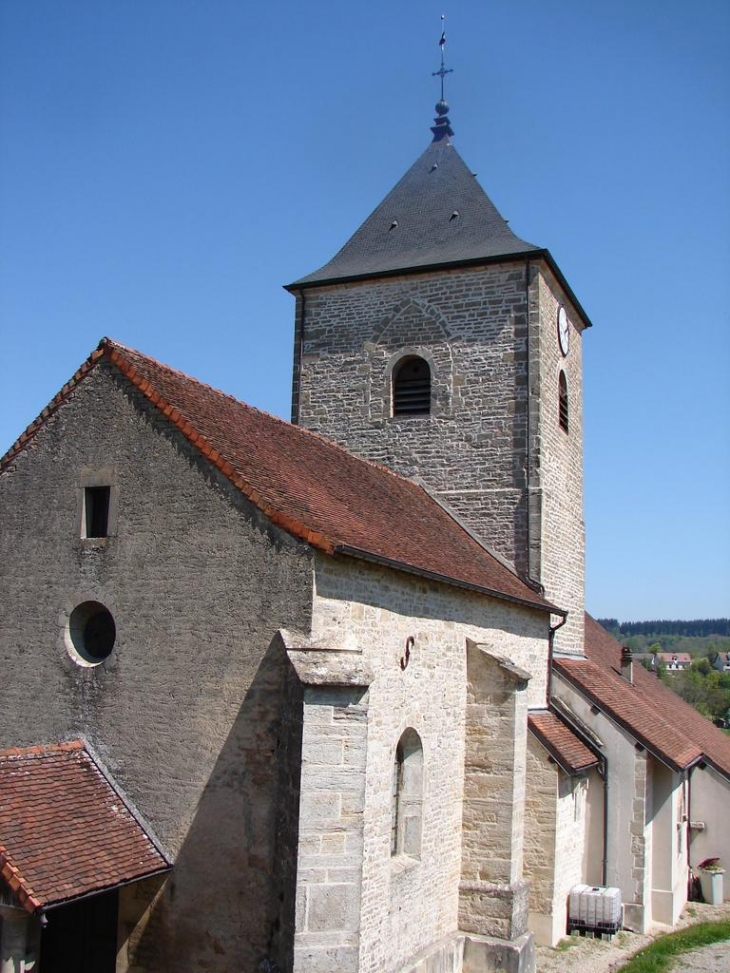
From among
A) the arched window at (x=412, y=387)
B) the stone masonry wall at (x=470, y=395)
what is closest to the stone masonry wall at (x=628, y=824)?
the stone masonry wall at (x=470, y=395)

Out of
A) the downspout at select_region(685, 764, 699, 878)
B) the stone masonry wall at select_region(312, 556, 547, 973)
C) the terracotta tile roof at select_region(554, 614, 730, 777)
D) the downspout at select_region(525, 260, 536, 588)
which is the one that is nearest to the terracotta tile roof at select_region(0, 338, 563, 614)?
the stone masonry wall at select_region(312, 556, 547, 973)

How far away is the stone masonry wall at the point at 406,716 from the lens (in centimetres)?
870

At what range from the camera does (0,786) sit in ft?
25.6

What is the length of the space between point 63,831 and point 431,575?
168 inches

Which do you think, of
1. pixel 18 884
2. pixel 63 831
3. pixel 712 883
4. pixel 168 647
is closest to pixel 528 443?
pixel 168 647

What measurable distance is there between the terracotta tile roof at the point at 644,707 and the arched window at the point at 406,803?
16.8 ft

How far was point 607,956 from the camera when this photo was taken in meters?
12.2

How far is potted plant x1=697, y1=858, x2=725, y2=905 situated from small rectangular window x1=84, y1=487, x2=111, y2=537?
13.1 meters

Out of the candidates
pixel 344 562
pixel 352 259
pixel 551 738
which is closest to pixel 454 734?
pixel 551 738

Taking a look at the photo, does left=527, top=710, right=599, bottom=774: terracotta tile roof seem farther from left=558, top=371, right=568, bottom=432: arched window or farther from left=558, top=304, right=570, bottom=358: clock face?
left=558, top=304, right=570, bottom=358: clock face

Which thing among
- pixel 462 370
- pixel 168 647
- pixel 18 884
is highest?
pixel 462 370

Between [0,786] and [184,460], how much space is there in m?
3.25

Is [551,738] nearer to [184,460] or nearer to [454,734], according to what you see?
[454,734]

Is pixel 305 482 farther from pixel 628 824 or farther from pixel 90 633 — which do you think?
pixel 628 824
